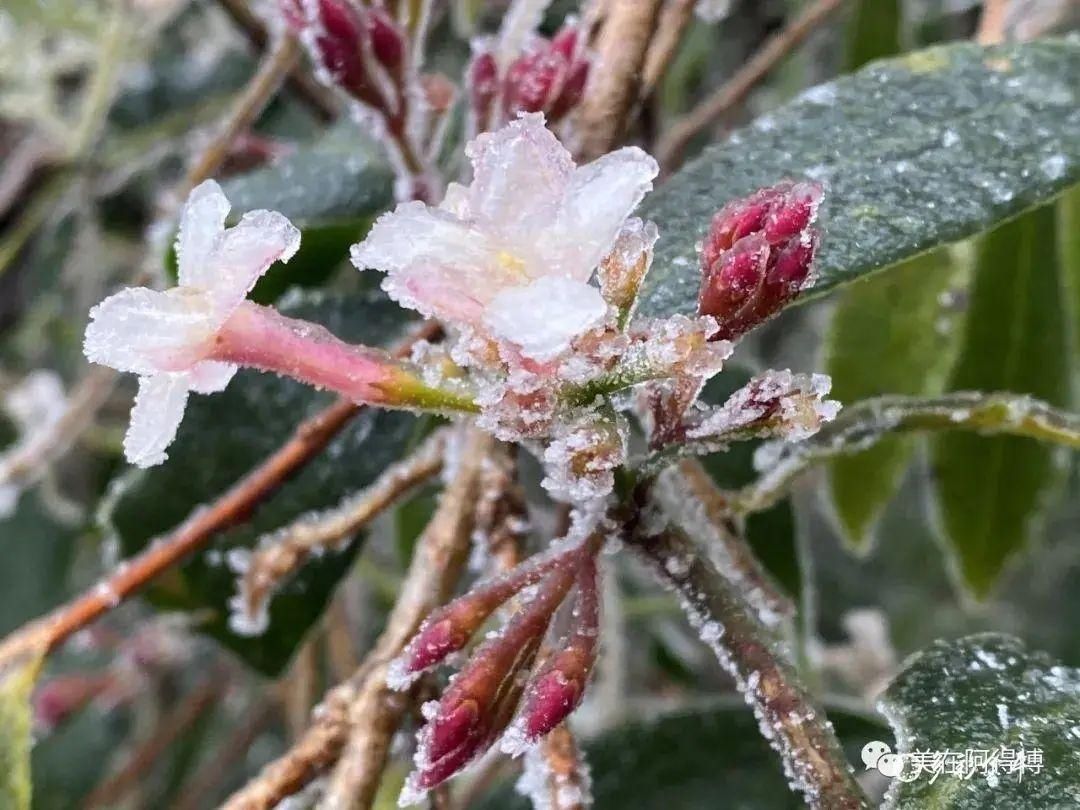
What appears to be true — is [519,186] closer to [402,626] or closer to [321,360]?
[321,360]

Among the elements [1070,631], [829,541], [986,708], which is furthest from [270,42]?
[1070,631]

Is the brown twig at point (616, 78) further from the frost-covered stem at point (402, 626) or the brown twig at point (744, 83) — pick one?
the brown twig at point (744, 83)

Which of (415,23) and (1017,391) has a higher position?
(1017,391)

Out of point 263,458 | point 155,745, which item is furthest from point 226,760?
point 263,458

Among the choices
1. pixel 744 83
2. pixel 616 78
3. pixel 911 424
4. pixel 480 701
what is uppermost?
pixel 744 83

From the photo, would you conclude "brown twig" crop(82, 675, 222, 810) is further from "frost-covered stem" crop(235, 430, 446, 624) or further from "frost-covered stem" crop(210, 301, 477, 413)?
"frost-covered stem" crop(210, 301, 477, 413)

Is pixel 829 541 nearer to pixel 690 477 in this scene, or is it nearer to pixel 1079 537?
pixel 1079 537

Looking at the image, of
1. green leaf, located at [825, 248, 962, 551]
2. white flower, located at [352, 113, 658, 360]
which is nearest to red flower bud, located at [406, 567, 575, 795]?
white flower, located at [352, 113, 658, 360]
